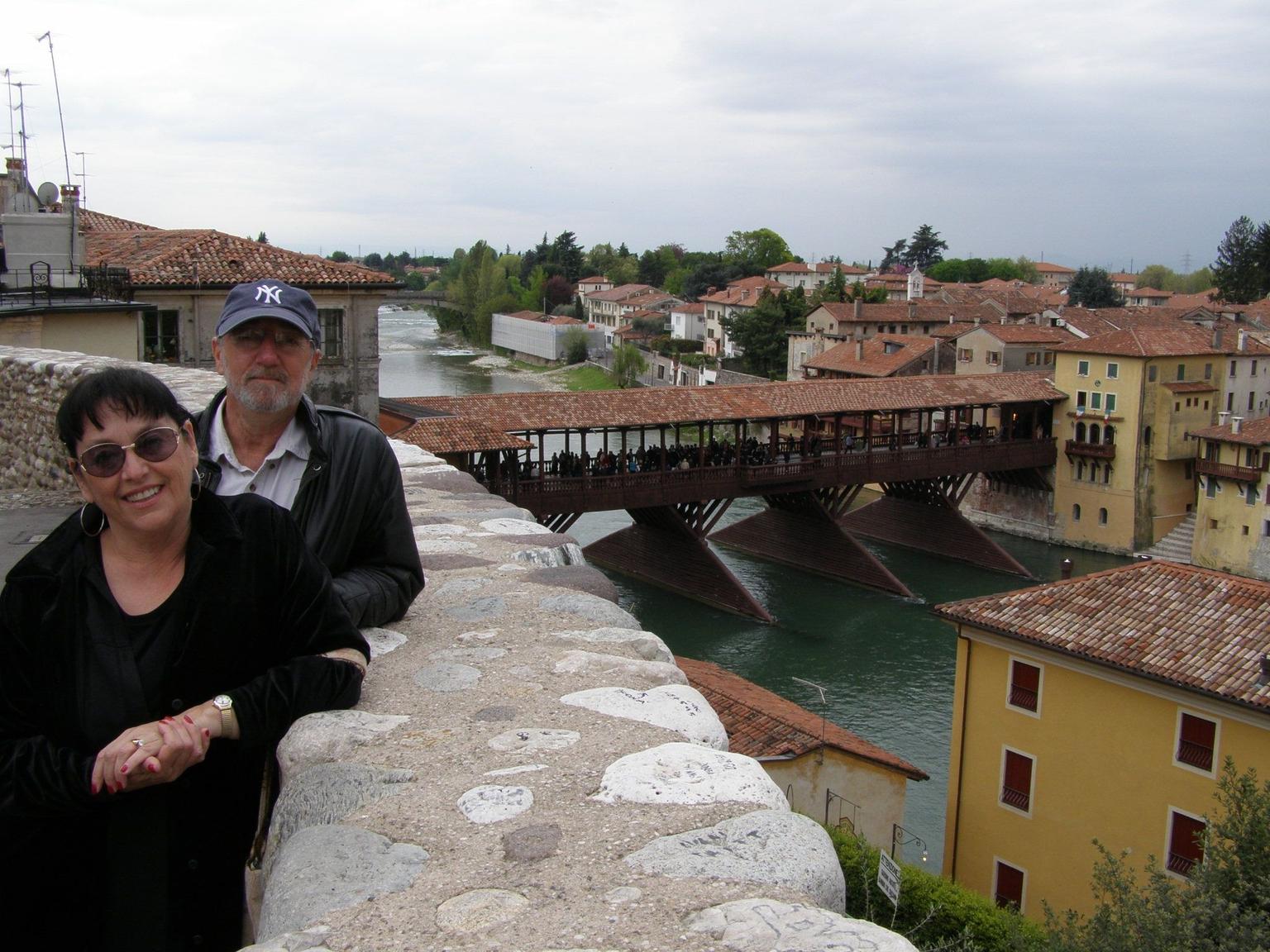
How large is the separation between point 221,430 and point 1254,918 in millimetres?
7098

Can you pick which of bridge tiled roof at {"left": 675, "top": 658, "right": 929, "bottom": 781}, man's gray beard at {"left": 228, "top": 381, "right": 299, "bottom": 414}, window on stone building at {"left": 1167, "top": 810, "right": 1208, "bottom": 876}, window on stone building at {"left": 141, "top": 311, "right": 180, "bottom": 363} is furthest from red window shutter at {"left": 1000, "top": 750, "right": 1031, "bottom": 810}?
window on stone building at {"left": 141, "top": 311, "right": 180, "bottom": 363}

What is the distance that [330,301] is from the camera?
64.5 ft

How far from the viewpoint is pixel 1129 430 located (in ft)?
107

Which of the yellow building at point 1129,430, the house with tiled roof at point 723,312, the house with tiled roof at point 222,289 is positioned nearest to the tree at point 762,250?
the house with tiled roof at point 723,312

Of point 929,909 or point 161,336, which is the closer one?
point 929,909

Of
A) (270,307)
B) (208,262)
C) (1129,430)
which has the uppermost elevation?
(208,262)

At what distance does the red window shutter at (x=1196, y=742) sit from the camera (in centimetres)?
1137

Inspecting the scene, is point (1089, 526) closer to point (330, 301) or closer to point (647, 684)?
point (330, 301)

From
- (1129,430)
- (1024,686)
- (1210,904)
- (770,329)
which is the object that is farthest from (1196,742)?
(770,329)

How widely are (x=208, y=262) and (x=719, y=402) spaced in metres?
11.8

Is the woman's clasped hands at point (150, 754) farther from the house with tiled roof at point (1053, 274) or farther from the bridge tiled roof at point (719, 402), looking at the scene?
the house with tiled roof at point (1053, 274)

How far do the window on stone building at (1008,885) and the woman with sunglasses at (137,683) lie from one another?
39.8 ft

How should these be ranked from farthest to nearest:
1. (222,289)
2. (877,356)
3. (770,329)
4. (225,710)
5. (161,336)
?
1. (770,329)
2. (877,356)
3. (222,289)
4. (161,336)
5. (225,710)

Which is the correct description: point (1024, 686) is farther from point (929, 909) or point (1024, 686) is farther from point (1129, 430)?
point (1129, 430)
